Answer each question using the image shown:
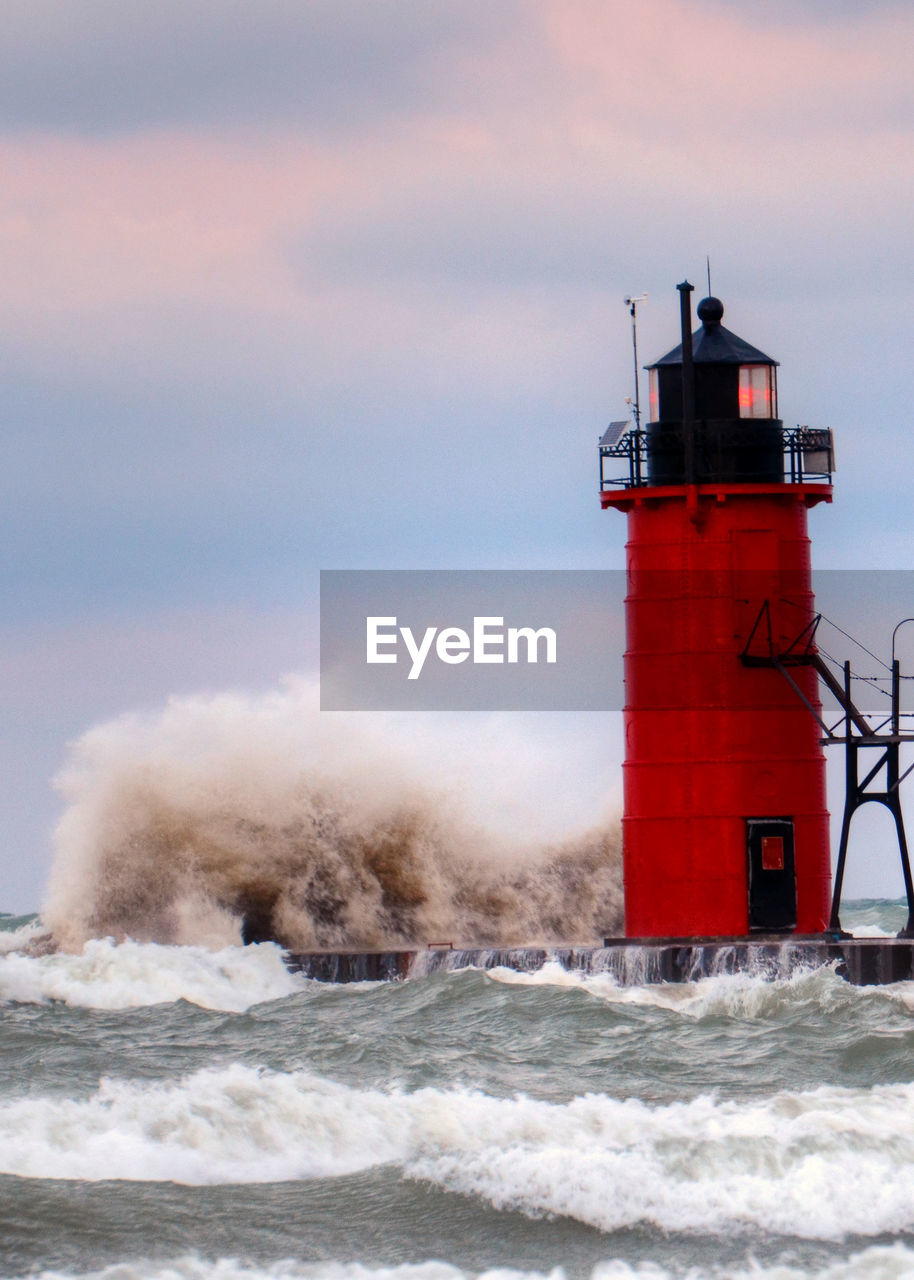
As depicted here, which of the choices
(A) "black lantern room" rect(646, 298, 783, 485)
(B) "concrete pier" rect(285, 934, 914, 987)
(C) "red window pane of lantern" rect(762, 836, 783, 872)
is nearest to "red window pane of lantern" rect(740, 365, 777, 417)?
(A) "black lantern room" rect(646, 298, 783, 485)

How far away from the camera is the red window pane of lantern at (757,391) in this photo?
67.7 ft

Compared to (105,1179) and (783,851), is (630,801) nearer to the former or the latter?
(783,851)

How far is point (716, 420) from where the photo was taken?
20.5 metres

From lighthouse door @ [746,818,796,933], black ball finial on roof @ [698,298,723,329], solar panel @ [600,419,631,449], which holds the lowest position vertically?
lighthouse door @ [746,818,796,933]

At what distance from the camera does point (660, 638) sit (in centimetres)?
2048

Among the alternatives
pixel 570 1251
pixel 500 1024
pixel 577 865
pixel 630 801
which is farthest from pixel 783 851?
pixel 570 1251

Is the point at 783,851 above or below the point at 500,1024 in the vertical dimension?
above

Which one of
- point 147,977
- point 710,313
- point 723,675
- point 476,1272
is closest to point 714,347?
point 710,313

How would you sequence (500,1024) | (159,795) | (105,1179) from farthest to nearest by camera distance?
(159,795) → (500,1024) → (105,1179)

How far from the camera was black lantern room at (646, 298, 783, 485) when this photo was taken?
20.4 meters

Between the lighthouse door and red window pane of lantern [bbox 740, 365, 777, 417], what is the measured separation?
3796mm

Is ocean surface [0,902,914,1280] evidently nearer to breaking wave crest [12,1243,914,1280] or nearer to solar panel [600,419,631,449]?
breaking wave crest [12,1243,914,1280]

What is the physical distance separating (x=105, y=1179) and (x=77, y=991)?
8681 millimetres

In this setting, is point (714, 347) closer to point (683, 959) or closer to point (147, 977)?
point (683, 959)
